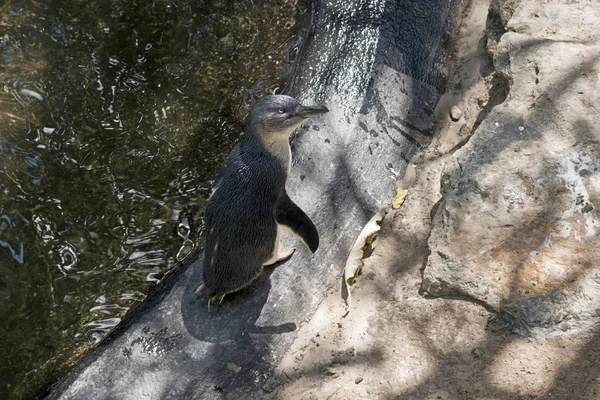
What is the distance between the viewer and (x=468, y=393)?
2.95m

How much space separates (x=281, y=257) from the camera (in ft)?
12.5

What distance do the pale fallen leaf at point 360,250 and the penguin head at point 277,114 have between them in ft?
2.27

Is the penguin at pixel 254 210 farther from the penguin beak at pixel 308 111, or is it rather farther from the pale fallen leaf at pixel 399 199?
the pale fallen leaf at pixel 399 199

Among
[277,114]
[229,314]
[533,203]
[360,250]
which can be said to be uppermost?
[533,203]

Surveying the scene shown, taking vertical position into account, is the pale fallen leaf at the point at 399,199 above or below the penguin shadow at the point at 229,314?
above

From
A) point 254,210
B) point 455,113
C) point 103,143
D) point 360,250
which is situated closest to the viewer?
point 254,210

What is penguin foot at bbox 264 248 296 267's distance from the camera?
149 inches

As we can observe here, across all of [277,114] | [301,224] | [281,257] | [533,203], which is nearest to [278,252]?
[281,257]

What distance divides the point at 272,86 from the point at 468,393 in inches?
110

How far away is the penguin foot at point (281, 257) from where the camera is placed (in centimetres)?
378

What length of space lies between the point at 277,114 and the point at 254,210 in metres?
0.55

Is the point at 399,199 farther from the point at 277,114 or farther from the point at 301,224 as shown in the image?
the point at 277,114

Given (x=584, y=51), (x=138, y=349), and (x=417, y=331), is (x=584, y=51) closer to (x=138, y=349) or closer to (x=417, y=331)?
(x=417, y=331)

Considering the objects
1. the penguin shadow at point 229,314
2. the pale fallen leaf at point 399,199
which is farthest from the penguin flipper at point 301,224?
the pale fallen leaf at point 399,199
